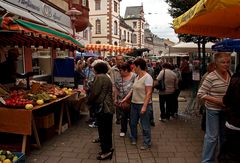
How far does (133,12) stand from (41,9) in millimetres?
Result: 75009

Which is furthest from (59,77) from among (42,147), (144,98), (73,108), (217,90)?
(217,90)

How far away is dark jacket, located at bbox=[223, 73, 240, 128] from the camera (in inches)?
157

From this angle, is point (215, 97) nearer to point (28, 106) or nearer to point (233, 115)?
point (233, 115)

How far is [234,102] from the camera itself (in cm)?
400

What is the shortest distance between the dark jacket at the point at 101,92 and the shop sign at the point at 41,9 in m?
4.47

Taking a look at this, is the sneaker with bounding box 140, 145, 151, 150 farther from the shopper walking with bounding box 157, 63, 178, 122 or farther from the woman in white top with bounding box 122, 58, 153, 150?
the shopper walking with bounding box 157, 63, 178, 122

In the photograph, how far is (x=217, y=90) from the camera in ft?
14.8

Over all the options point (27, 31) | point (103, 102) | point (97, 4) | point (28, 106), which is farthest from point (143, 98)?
point (97, 4)

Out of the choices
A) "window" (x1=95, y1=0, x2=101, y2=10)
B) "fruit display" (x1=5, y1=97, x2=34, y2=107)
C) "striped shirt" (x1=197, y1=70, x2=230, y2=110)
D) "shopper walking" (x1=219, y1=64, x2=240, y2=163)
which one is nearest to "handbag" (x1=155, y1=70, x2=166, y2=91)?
"fruit display" (x1=5, y1=97, x2=34, y2=107)

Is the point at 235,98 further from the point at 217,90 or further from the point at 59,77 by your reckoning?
the point at 59,77

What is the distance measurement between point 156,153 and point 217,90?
1969 mm

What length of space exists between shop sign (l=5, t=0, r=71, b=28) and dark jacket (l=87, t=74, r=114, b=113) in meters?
4.47

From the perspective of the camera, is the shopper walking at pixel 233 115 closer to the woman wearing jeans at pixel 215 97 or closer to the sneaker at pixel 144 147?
the woman wearing jeans at pixel 215 97

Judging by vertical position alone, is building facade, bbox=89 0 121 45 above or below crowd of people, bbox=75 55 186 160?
above
